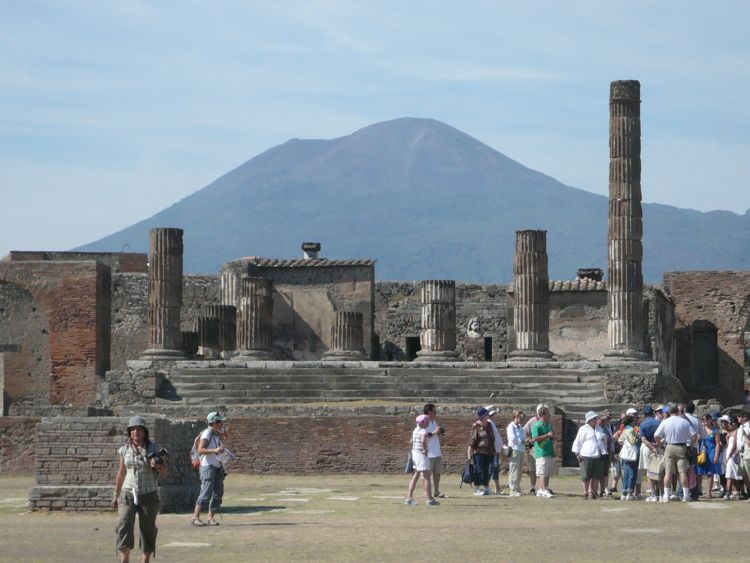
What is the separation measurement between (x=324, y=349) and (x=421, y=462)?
1197 inches

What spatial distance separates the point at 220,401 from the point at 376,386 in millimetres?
3210

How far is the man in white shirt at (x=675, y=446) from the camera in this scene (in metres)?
24.6

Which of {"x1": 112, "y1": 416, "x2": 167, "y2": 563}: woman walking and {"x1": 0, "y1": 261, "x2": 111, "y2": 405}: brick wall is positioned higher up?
{"x1": 0, "y1": 261, "x2": 111, "y2": 405}: brick wall

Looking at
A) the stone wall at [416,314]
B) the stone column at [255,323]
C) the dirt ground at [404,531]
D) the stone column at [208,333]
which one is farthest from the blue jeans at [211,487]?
the stone wall at [416,314]

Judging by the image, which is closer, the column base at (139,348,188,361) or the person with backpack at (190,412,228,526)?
the person with backpack at (190,412,228,526)

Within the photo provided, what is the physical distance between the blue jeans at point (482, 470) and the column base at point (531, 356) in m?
13.3

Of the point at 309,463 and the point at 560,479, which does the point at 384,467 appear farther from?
the point at 560,479

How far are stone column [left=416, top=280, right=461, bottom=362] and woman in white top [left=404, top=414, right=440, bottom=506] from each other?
54.5 feet

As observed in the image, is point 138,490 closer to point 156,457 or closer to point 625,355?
point 156,457

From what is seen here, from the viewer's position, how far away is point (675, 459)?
24672 millimetres

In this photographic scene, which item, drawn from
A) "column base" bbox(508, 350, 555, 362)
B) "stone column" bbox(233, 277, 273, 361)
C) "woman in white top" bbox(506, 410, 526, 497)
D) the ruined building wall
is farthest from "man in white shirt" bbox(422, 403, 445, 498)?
the ruined building wall

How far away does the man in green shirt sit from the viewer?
25.5 m

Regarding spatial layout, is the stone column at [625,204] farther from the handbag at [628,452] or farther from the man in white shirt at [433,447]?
the man in white shirt at [433,447]

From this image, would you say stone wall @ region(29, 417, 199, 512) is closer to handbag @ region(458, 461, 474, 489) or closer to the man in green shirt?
handbag @ region(458, 461, 474, 489)
